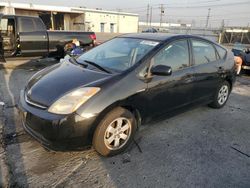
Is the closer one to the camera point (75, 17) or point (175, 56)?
point (175, 56)

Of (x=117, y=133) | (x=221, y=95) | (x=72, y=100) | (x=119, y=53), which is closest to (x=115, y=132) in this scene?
(x=117, y=133)

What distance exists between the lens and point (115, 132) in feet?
10.2

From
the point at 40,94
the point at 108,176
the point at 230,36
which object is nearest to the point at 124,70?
the point at 40,94

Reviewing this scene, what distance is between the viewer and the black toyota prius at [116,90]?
2756mm

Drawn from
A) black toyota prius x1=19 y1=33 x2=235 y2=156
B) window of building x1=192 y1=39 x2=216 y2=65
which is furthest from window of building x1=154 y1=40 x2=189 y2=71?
window of building x1=192 y1=39 x2=216 y2=65

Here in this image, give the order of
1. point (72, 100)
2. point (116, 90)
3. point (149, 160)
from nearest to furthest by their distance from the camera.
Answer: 1. point (72, 100)
2. point (116, 90)
3. point (149, 160)

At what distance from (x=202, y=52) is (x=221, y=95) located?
49.0 inches

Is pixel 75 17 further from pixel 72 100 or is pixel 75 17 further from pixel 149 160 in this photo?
pixel 149 160

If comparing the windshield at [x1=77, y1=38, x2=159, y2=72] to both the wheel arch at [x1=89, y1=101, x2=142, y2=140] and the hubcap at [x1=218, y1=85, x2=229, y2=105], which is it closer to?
the wheel arch at [x1=89, y1=101, x2=142, y2=140]

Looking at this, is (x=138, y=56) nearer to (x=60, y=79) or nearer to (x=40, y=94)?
(x=60, y=79)

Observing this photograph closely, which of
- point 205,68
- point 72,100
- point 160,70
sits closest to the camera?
point 72,100

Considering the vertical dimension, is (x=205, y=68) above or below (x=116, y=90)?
above

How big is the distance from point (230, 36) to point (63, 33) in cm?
2480

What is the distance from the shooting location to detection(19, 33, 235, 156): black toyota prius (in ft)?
9.04
